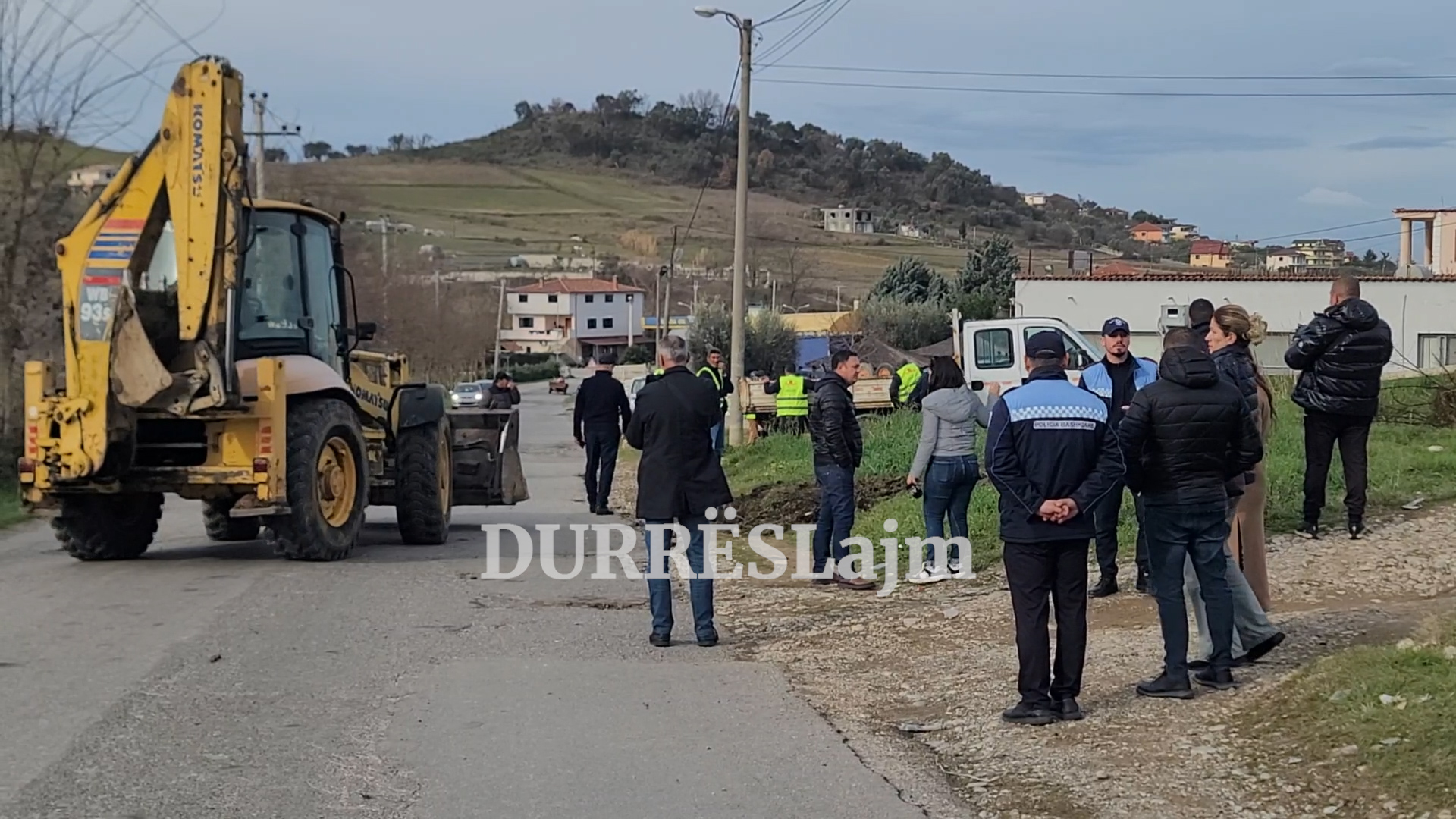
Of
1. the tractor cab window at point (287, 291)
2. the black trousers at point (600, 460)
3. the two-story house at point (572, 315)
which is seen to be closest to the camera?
the tractor cab window at point (287, 291)

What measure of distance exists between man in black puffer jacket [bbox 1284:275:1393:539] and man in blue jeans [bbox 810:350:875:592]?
329 cm

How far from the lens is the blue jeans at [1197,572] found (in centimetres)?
746

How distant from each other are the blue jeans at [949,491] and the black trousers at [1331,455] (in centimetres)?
253

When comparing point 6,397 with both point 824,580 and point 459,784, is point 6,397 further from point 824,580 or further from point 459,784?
point 459,784

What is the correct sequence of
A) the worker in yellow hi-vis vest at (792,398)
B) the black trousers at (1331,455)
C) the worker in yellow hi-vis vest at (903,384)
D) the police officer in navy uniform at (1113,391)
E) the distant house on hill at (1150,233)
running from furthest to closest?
1. the distant house on hill at (1150,233)
2. the worker in yellow hi-vis vest at (903,384)
3. the worker in yellow hi-vis vest at (792,398)
4. the black trousers at (1331,455)
5. the police officer in navy uniform at (1113,391)

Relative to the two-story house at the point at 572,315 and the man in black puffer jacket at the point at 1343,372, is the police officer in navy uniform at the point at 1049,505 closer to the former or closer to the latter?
the man in black puffer jacket at the point at 1343,372

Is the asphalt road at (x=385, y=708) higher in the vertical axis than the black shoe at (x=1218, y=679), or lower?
lower

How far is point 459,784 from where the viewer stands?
6359mm

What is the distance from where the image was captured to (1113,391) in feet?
32.9

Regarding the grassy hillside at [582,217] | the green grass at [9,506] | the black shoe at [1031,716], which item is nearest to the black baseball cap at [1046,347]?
the black shoe at [1031,716]

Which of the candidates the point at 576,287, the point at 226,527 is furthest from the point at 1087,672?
the point at 576,287

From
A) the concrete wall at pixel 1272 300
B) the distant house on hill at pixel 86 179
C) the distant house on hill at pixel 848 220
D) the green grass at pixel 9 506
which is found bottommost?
the green grass at pixel 9 506

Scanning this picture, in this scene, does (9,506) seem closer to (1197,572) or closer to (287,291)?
(287,291)

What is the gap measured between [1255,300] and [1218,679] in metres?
36.2
